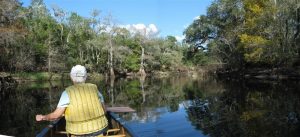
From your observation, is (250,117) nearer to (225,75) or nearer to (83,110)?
(83,110)

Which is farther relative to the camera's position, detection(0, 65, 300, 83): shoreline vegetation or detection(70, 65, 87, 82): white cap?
detection(0, 65, 300, 83): shoreline vegetation

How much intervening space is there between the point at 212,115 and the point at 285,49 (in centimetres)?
2189

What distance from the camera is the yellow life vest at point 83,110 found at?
4.90 metres

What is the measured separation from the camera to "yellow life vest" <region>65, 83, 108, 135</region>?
193 inches

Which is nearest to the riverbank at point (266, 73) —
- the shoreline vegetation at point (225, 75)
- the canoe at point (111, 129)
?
the shoreline vegetation at point (225, 75)

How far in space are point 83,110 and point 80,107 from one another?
0.06 meters

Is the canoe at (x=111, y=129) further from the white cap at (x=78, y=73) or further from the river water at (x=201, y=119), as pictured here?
the river water at (x=201, y=119)

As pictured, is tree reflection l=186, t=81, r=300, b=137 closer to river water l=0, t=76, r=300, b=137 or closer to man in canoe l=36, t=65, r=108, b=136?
river water l=0, t=76, r=300, b=137

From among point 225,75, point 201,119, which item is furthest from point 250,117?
point 225,75

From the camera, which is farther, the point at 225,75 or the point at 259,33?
the point at 225,75

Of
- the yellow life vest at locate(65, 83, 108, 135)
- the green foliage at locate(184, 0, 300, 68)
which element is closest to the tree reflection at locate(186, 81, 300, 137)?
the yellow life vest at locate(65, 83, 108, 135)

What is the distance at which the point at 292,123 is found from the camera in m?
12.0

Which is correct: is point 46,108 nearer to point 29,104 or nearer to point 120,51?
point 29,104

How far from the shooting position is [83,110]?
4.96 meters
